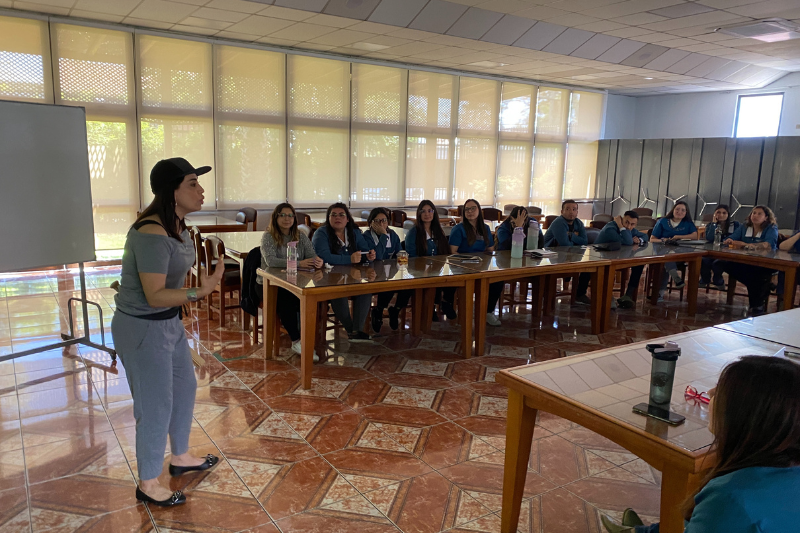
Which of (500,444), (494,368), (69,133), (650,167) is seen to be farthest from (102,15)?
(650,167)

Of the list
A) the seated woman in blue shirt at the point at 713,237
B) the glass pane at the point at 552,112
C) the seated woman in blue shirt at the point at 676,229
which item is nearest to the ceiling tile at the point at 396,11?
the seated woman in blue shirt at the point at 676,229

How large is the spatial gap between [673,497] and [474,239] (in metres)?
4.02

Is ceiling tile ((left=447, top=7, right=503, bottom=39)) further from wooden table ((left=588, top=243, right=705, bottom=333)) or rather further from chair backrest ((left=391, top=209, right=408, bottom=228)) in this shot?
wooden table ((left=588, top=243, right=705, bottom=333))

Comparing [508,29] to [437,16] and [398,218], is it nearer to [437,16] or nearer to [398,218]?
[437,16]

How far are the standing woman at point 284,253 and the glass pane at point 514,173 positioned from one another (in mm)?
7418

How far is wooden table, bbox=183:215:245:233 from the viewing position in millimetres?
7035

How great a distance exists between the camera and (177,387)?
2.59 meters

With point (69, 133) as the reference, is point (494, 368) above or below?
below

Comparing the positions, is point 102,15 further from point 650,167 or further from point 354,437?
point 650,167

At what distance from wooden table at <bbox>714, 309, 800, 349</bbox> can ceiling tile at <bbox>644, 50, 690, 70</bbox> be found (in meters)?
6.87

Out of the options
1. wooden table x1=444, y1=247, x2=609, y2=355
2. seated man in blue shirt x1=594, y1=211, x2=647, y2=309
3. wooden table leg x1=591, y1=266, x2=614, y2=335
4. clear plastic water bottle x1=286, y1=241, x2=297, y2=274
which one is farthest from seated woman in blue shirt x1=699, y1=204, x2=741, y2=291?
clear plastic water bottle x1=286, y1=241, x2=297, y2=274

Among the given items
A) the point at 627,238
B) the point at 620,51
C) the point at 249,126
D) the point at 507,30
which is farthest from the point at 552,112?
the point at 249,126

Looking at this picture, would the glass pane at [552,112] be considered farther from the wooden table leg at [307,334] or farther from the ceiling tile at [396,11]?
the wooden table leg at [307,334]

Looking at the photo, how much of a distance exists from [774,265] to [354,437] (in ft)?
15.3
